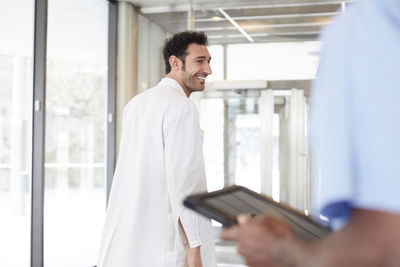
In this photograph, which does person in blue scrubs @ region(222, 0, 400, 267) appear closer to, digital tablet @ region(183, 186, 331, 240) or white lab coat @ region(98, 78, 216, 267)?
digital tablet @ region(183, 186, 331, 240)

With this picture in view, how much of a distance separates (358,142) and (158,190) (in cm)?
156

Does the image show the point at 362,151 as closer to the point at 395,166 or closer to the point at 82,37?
the point at 395,166

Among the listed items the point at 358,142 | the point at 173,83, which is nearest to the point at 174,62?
the point at 173,83

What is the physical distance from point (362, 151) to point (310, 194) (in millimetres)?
5979

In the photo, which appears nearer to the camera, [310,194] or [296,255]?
[296,255]

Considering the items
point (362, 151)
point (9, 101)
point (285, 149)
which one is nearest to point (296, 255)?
point (362, 151)

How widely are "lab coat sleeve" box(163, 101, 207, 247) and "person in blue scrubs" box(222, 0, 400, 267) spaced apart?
4.51ft

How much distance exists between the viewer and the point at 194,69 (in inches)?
96.5

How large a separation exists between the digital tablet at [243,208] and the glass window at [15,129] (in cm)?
335

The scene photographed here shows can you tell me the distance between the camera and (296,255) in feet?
1.73

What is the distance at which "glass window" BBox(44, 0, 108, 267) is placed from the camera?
4598 millimetres

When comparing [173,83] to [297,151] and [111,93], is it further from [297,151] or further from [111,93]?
[297,151]

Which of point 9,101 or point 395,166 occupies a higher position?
point 9,101

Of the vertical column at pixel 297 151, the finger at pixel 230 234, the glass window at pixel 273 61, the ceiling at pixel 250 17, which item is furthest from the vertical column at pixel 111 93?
the finger at pixel 230 234
